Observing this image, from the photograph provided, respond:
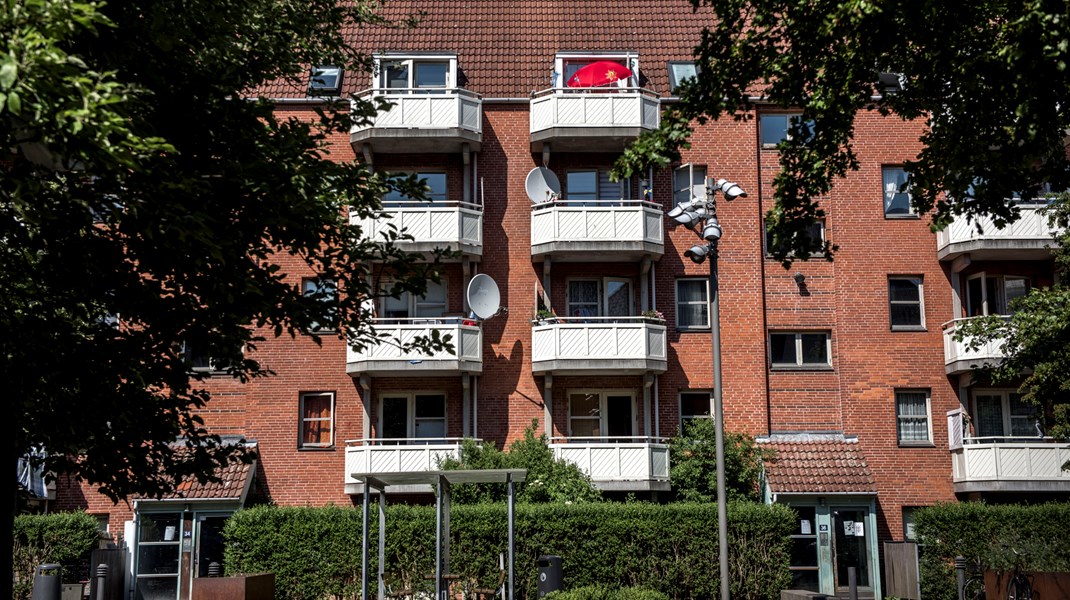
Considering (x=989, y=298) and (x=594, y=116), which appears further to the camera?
(x=989, y=298)

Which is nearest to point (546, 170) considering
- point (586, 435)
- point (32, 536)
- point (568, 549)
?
point (586, 435)

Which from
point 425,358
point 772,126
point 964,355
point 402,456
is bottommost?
point 402,456

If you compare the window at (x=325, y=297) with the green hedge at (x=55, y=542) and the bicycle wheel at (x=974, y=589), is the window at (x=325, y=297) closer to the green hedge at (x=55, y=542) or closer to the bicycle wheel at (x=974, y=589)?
the green hedge at (x=55, y=542)

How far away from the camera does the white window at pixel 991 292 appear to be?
32938 mm

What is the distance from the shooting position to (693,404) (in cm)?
3284

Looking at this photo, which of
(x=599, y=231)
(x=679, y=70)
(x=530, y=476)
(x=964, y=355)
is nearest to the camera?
(x=530, y=476)

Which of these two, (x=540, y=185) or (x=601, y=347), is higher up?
(x=540, y=185)

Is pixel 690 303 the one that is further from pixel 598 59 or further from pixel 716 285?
pixel 716 285

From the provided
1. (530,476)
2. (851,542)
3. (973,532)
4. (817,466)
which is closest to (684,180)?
(817,466)

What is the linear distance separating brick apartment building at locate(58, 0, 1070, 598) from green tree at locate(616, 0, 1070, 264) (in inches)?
579

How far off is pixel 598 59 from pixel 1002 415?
1460 cm

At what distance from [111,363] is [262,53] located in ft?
13.5

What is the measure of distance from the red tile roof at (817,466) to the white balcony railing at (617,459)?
289 cm

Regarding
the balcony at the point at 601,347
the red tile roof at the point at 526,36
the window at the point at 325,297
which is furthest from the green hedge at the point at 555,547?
the window at the point at 325,297
